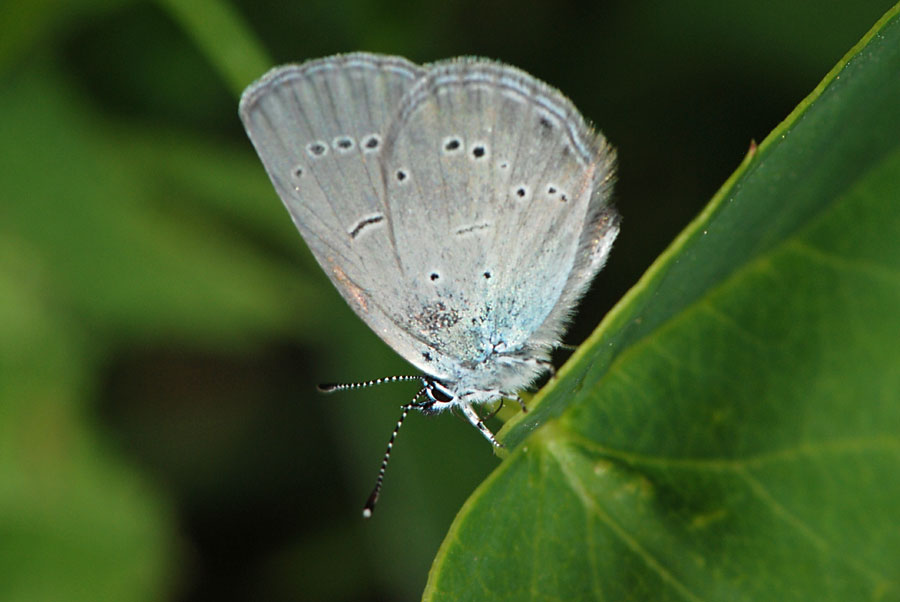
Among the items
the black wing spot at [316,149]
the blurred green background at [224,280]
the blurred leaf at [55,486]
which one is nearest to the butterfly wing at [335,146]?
the black wing spot at [316,149]

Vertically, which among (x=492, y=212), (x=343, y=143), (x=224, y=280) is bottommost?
(x=492, y=212)

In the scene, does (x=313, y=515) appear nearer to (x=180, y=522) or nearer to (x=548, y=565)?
(x=180, y=522)

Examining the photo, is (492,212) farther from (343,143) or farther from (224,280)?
(224,280)

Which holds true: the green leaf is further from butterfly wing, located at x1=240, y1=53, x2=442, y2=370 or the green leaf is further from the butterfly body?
butterfly wing, located at x1=240, y1=53, x2=442, y2=370

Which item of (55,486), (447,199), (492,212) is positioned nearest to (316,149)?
(447,199)

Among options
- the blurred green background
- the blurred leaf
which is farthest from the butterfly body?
the blurred leaf
